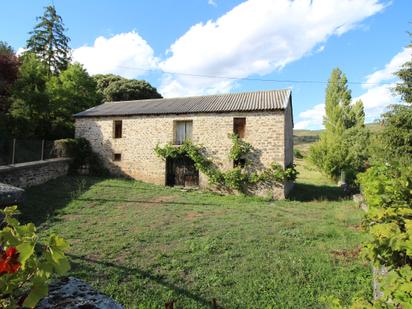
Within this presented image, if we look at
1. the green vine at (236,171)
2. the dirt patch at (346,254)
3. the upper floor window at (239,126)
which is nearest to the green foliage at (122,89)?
the green vine at (236,171)

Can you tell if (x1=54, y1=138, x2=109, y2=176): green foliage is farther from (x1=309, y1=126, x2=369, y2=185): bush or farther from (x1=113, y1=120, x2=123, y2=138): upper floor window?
(x1=309, y1=126, x2=369, y2=185): bush

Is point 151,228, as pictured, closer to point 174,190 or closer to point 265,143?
point 174,190

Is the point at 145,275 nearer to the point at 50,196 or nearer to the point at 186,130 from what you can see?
the point at 50,196

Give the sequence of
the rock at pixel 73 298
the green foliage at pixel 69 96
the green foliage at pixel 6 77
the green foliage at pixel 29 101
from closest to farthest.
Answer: the rock at pixel 73 298 → the green foliage at pixel 29 101 → the green foliage at pixel 6 77 → the green foliage at pixel 69 96

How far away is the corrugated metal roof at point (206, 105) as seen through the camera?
49.9 feet

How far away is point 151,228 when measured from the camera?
8328 millimetres

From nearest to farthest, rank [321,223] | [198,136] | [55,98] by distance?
1. [321,223]
2. [198,136]
3. [55,98]

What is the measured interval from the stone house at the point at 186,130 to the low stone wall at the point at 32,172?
10.6 feet

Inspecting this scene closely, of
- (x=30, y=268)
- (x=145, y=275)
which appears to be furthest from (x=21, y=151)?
(x=30, y=268)

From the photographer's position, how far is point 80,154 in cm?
1695

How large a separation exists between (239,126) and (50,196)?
9.81m

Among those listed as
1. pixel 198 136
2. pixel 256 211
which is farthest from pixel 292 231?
pixel 198 136

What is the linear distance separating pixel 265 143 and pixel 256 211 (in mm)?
4694

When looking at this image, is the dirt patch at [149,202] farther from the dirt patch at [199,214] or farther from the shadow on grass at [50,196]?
the shadow on grass at [50,196]
